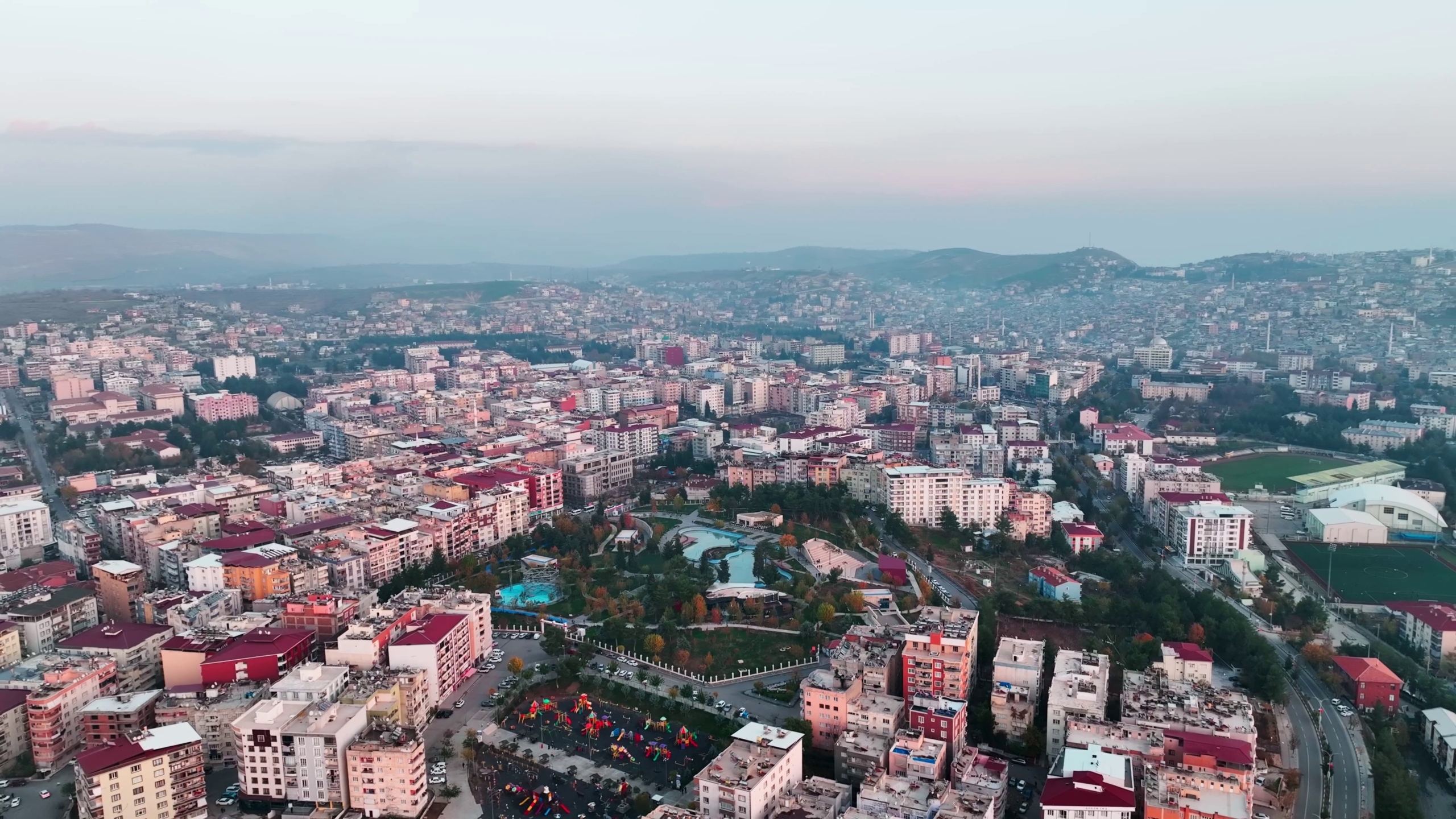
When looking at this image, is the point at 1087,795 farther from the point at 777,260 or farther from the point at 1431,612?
the point at 777,260

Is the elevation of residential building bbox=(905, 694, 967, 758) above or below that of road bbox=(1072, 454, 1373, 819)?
above

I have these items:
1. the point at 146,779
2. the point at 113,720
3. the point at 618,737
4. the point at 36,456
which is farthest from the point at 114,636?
the point at 36,456

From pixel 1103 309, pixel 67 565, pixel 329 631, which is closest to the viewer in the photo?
pixel 329 631

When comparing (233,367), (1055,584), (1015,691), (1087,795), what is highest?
(233,367)

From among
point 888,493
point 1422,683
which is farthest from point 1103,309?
point 1422,683

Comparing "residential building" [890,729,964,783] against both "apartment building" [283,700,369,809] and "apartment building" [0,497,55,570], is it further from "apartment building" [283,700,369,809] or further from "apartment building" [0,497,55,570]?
"apartment building" [0,497,55,570]

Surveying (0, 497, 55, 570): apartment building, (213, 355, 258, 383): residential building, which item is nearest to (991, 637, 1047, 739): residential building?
(0, 497, 55, 570): apartment building

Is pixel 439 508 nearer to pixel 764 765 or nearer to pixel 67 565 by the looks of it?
pixel 67 565
